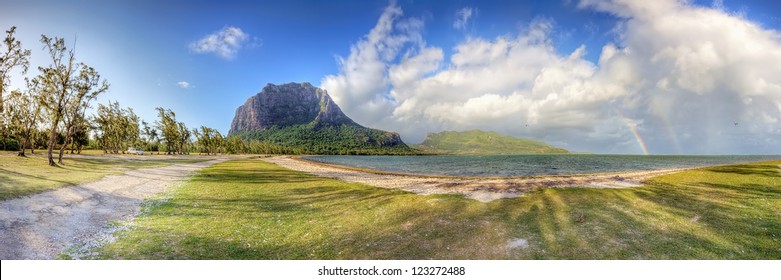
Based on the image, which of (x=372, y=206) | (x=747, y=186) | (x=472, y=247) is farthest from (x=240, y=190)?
(x=747, y=186)

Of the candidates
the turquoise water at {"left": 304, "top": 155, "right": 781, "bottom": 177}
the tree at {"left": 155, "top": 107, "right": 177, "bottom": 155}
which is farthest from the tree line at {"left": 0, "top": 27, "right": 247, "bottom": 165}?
the turquoise water at {"left": 304, "top": 155, "right": 781, "bottom": 177}

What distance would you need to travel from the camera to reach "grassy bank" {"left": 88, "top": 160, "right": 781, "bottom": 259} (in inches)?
373

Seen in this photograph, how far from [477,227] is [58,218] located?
56.1 feet

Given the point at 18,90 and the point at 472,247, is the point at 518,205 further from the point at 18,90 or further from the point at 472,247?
the point at 18,90

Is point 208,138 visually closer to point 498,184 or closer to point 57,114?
point 57,114

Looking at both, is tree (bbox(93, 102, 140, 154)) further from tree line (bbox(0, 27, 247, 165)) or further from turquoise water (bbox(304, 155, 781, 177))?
turquoise water (bbox(304, 155, 781, 177))

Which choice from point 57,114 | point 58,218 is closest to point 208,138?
point 57,114

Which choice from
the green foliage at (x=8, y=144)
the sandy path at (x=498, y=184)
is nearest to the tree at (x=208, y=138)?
the green foliage at (x=8, y=144)

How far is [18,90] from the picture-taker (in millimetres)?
44156

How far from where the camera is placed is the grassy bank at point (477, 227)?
9.48 m

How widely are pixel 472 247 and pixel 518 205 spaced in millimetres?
6820

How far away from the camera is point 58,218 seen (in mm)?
11930

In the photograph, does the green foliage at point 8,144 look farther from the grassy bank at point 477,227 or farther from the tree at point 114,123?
the grassy bank at point 477,227

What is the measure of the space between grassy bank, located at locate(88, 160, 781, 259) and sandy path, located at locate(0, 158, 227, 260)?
1227 millimetres
